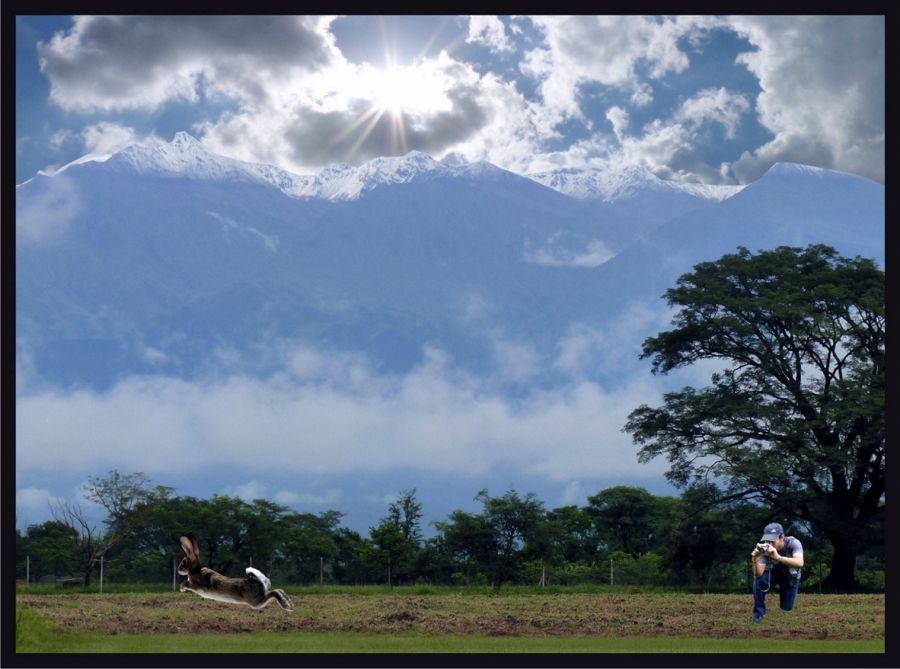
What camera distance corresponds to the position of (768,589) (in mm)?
11188

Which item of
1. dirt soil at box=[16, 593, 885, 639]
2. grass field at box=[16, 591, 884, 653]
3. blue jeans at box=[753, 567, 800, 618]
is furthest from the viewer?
dirt soil at box=[16, 593, 885, 639]

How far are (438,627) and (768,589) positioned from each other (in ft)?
12.4

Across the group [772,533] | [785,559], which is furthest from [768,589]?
[772,533]

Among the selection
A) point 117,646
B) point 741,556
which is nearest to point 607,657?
point 117,646

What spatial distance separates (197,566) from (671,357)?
14.2 metres

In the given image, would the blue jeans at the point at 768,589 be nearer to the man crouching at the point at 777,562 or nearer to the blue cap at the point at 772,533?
the man crouching at the point at 777,562

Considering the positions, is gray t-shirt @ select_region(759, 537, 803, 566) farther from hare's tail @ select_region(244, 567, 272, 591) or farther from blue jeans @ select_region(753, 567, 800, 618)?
hare's tail @ select_region(244, 567, 272, 591)

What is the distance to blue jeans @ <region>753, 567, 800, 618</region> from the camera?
1097 centimetres

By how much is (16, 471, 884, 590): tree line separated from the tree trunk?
26cm

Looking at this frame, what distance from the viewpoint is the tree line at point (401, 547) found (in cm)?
1792

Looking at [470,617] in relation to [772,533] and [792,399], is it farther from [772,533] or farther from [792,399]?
[792,399]

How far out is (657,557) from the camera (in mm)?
22516

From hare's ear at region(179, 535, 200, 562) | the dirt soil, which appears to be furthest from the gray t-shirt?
hare's ear at region(179, 535, 200, 562)

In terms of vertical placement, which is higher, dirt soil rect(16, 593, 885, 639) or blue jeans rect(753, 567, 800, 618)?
blue jeans rect(753, 567, 800, 618)
